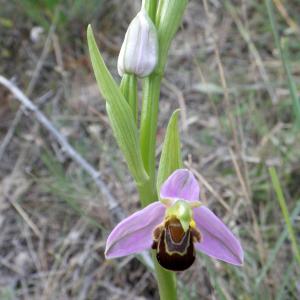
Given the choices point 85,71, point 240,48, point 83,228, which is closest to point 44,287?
point 83,228

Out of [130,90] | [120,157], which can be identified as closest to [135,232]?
[130,90]

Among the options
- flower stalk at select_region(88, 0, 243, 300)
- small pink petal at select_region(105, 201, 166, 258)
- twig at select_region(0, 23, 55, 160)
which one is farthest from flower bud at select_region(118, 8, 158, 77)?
twig at select_region(0, 23, 55, 160)

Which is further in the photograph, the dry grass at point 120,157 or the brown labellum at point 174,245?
the dry grass at point 120,157

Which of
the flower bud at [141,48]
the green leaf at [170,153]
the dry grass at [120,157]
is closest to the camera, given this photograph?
the green leaf at [170,153]

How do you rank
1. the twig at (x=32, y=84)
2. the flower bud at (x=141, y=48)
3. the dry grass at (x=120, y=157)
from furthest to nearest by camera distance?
the twig at (x=32, y=84) < the dry grass at (x=120, y=157) < the flower bud at (x=141, y=48)

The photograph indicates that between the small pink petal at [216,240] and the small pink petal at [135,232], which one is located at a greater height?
the small pink petal at [135,232]

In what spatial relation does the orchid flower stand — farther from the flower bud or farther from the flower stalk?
the flower bud

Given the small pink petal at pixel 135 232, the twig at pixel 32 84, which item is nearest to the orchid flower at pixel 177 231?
the small pink petal at pixel 135 232

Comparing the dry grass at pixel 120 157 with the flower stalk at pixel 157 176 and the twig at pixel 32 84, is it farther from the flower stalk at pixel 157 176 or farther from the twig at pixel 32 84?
the flower stalk at pixel 157 176
